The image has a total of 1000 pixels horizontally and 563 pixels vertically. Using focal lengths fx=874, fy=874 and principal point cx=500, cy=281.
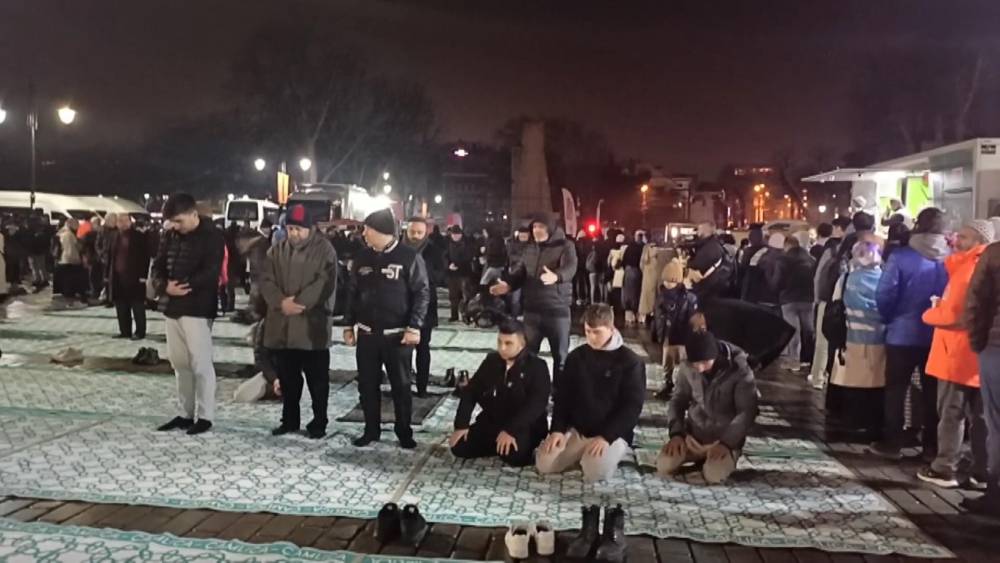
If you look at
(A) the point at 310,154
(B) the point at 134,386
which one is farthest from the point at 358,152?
(B) the point at 134,386

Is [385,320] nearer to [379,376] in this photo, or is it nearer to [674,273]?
[379,376]

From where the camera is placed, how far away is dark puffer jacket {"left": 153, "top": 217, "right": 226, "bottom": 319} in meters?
6.80

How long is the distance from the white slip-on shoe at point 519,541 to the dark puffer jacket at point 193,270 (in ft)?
11.5

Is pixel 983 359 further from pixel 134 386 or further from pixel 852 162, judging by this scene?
pixel 852 162

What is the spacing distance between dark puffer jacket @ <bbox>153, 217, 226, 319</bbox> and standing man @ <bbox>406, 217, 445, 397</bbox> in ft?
5.41

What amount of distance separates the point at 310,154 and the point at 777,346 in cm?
3577

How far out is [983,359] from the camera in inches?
213

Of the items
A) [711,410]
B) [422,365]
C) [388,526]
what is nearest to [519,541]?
[388,526]

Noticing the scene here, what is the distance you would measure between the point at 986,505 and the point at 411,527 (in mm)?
3482

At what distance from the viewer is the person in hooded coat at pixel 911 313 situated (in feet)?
21.2

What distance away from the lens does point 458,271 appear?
15.3 m

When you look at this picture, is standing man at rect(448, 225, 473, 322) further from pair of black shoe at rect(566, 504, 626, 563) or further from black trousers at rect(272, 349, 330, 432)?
pair of black shoe at rect(566, 504, 626, 563)

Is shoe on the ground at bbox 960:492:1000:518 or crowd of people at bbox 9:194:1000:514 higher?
crowd of people at bbox 9:194:1000:514

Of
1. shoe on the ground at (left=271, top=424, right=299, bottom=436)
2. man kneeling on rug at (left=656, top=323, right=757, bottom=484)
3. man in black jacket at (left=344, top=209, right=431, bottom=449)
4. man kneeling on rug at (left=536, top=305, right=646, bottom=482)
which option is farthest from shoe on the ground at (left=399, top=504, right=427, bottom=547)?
shoe on the ground at (left=271, top=424, right=299, bottom=436)
